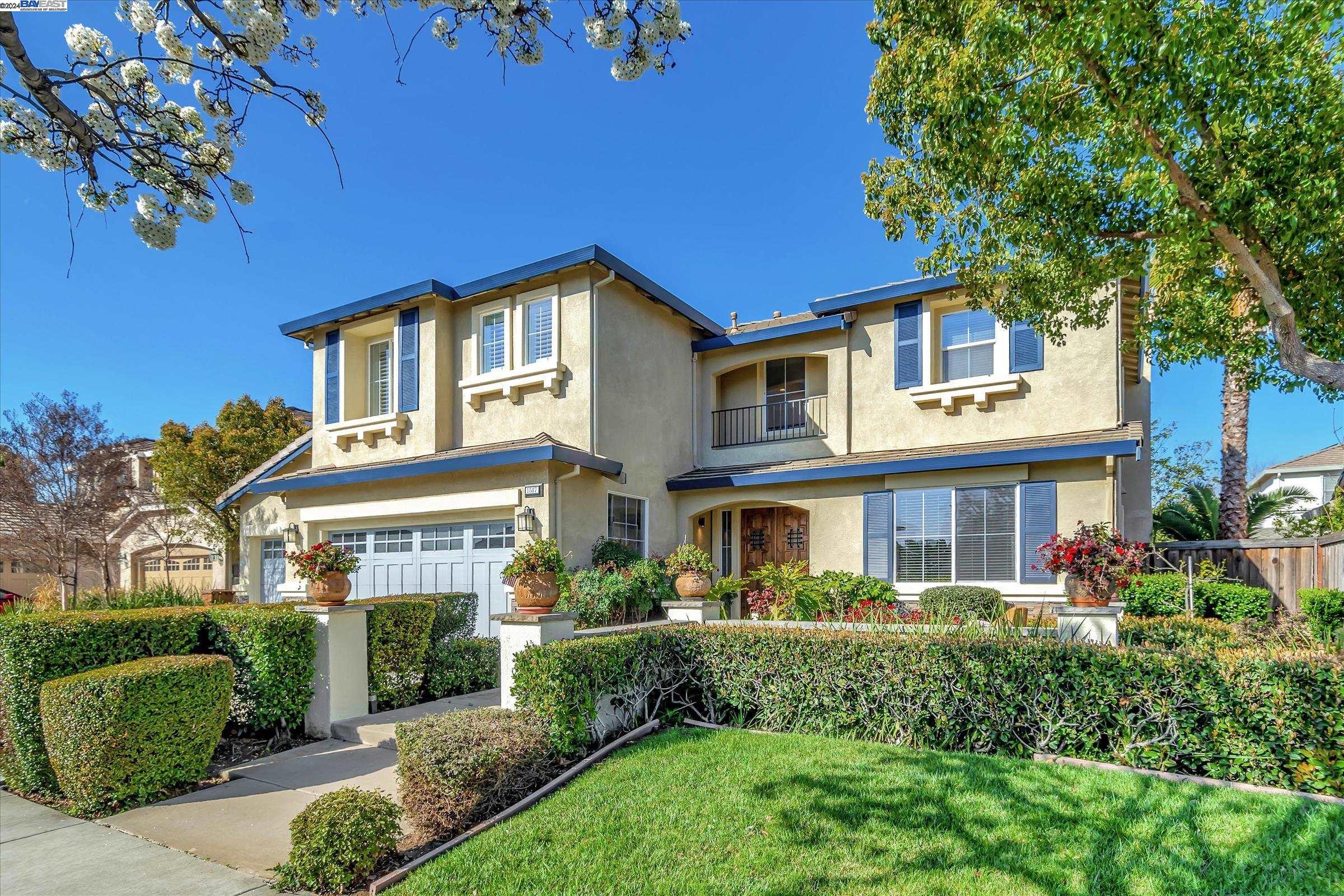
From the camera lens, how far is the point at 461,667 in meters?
9.61

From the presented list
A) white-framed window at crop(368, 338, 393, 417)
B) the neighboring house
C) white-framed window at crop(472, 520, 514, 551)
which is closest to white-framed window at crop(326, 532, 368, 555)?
white-framed window at crop(368, 338, 393, 417)

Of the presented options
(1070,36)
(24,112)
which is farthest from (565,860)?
(1070,36)

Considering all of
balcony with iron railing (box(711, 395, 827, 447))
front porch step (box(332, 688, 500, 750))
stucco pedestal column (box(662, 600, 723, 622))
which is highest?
balcony with iron railing (box(711, 395, 827, 447))

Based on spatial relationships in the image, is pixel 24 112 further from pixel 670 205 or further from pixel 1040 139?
pixel 670 205

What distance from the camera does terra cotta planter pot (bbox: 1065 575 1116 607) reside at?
738 cm

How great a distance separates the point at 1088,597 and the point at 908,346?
22.2 feet

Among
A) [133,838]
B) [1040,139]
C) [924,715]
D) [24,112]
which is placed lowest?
[133,838]

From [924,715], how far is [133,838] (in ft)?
20.9

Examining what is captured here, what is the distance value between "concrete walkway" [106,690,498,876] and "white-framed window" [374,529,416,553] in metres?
6.10

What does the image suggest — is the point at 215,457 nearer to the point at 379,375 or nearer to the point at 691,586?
the point at 379,375

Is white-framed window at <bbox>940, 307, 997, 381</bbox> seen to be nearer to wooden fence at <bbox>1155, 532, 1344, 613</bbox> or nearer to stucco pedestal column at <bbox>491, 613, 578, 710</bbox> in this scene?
wooden fence at <bbox>1155, 532, 1344, 613</bbox>

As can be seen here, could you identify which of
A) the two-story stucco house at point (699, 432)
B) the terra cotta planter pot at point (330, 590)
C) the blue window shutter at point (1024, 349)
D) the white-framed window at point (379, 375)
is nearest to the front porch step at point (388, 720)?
the terra cotta planter pot at point (330, 590)

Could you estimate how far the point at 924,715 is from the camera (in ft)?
20.8

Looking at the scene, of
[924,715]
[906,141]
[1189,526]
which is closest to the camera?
[924,715]
